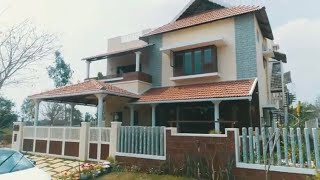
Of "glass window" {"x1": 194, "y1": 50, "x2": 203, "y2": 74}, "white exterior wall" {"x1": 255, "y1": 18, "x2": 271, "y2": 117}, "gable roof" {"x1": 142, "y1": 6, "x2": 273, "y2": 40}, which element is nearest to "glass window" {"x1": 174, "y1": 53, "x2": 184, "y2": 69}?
"glass window" {"x1": 194, "y1": 50, "x2": 203, "y2": 74}

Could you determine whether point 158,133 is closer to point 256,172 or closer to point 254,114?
point 256,172

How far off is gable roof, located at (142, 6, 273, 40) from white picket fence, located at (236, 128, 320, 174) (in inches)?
342

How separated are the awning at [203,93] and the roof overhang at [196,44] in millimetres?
2300

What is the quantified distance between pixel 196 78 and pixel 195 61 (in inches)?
42.0

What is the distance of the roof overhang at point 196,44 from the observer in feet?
50.7

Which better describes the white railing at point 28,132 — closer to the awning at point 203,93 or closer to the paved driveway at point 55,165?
the paved driveway at point 55,165

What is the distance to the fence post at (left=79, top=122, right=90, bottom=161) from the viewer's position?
43.4 feet

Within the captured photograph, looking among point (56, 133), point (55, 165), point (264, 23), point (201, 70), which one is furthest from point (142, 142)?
point (264, 23)

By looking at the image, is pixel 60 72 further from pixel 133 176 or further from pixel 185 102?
pixel 133 176

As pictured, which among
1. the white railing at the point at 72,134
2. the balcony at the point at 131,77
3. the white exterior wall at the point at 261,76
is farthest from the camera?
the balcony at the point at 131,77

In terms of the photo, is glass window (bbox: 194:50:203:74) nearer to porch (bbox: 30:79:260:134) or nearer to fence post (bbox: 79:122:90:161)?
porch (bbox: 30:79:260:134)

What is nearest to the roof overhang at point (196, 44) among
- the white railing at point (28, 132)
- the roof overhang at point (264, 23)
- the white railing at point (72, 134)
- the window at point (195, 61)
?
the window at point (195, 61)

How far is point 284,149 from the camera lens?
823 cm

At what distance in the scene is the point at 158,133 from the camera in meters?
11.0
